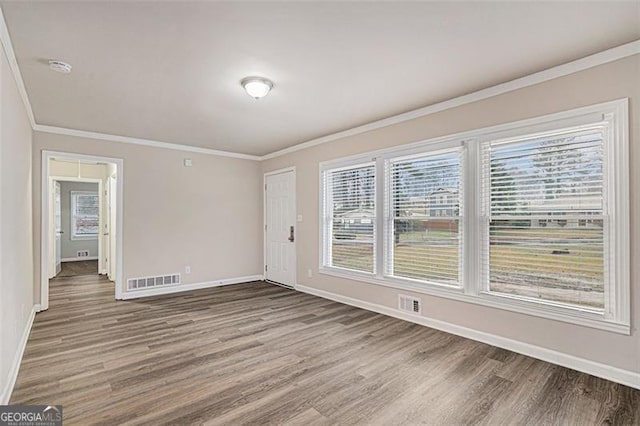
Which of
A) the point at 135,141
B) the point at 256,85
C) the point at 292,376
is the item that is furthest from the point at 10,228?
the point at 135,141

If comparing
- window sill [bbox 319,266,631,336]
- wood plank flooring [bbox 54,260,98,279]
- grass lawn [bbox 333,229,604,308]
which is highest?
grass lawn [bbox 333,229,604,308]

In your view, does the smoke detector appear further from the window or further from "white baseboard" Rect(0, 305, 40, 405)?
the window

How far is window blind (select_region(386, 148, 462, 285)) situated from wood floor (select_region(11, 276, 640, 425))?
71 centimetres

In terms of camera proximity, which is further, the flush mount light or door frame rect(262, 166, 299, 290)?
door frame rect(262, 166, 299, 290)

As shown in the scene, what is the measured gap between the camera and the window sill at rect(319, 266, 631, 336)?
99.7 inches

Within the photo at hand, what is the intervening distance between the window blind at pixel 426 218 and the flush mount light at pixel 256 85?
194 cm

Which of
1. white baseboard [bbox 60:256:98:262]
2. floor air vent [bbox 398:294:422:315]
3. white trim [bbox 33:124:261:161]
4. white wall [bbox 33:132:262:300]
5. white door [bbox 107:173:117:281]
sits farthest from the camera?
white baseboard [bbox 60:256:98:262]

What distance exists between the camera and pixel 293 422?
6.56 feet

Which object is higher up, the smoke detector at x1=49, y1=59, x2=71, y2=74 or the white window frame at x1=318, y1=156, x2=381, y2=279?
the smoke detector at x1=49, y1=59, x2=71, y2=74

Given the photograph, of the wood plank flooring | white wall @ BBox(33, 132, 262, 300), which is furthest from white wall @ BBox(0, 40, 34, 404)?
the wood plank flooring

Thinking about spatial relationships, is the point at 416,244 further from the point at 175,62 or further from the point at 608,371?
the point at 175,62

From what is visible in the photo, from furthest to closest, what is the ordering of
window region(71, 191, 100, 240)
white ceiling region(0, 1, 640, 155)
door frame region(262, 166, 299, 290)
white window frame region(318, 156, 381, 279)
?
window region(71, 191, 100, 240) → door frame region(262, 166, 299, 290) → white window frame region(318, 156, 381, 279) → white ceiling region(0, 1, 640, 155)

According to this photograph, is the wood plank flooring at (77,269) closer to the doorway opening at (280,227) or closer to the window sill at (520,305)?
the doorway opening at (280,227)

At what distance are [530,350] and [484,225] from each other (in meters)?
1.20
